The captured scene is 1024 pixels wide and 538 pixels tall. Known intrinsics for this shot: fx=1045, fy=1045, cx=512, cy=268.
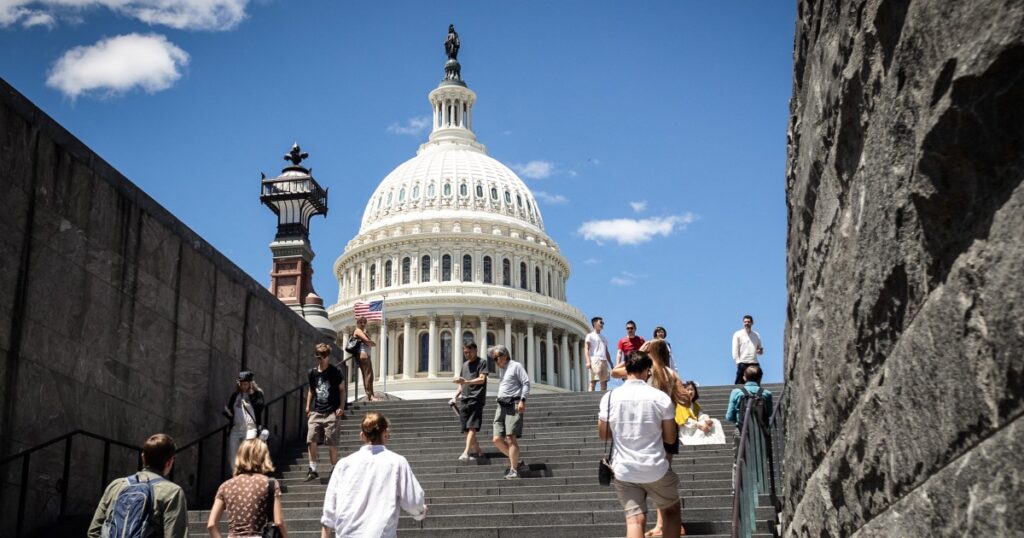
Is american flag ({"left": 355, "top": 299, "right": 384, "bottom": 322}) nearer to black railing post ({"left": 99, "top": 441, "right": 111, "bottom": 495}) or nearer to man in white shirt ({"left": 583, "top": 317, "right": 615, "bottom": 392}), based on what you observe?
man in white shirt ({"left": 583, "top": 317, "right": 615, "bottom": 392})

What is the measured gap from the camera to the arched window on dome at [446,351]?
87.0 m

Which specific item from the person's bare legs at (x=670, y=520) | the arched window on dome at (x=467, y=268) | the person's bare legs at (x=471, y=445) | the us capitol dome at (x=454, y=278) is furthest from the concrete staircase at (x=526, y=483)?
the arched window on dome at (x=467, y=268)

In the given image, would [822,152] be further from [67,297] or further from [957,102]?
[67,297]

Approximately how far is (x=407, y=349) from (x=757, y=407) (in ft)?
254

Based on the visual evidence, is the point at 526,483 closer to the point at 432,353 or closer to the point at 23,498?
the point at 23,498

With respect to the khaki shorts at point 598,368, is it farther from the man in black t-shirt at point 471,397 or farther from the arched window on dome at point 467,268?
the arched window on dome at point 467,268

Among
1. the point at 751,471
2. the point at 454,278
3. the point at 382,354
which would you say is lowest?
the point at 751,471

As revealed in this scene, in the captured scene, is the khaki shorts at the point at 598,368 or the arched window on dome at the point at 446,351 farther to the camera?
the arched window on dome at the point at 446,351

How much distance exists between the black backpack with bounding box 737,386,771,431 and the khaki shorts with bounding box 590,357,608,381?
1201 cm

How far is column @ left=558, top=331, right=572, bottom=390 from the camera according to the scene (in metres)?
90.6

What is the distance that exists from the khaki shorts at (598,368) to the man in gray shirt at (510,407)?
9.92 metres

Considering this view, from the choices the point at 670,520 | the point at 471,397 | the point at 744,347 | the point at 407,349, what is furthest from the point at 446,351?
the point at 670,520

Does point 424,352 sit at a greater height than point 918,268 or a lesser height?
greater

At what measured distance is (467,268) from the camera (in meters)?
93.4
